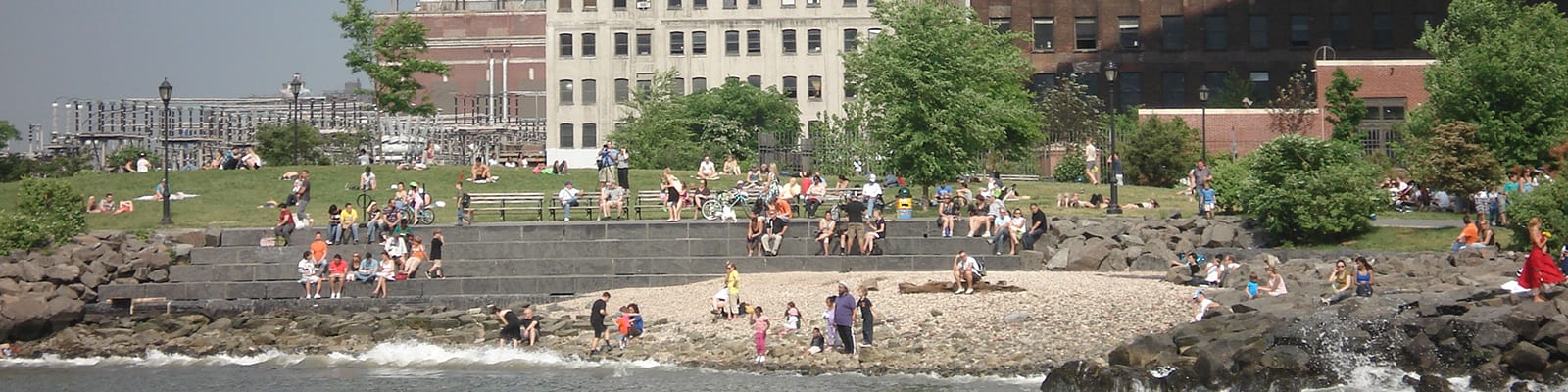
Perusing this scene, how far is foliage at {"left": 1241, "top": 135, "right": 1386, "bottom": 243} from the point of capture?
140 feet

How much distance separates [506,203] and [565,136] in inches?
1778

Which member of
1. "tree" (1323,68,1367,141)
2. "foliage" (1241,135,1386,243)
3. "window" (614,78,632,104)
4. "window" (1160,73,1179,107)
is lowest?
"foliage" (1241,135,1386,243)

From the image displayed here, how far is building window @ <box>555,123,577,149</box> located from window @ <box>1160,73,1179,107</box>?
29231 millimetres

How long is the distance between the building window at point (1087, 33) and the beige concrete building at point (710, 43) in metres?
11.4

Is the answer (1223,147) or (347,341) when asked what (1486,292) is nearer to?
(347,341)

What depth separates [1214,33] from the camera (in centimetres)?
8306

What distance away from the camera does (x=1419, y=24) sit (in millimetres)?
82188

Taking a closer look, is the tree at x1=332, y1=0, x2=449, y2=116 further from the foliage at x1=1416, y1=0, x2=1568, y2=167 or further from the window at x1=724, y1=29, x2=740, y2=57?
the foliage at x1=1416, y1=0, x2=1568, y2=167

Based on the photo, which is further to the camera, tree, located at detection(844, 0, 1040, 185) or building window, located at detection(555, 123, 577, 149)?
building window, located at detection(555, 123, 577, 149)

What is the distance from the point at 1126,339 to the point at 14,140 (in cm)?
7665

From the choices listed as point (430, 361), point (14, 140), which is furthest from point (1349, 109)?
point (14, 140)

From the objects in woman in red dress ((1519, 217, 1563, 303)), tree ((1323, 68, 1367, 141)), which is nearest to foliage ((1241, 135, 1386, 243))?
woman in red dress ((1519, 217, 1563, 303))

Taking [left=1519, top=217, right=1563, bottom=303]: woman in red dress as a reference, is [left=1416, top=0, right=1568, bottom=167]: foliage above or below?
above

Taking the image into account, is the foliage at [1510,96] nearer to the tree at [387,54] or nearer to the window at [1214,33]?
the window at [1214,33]
